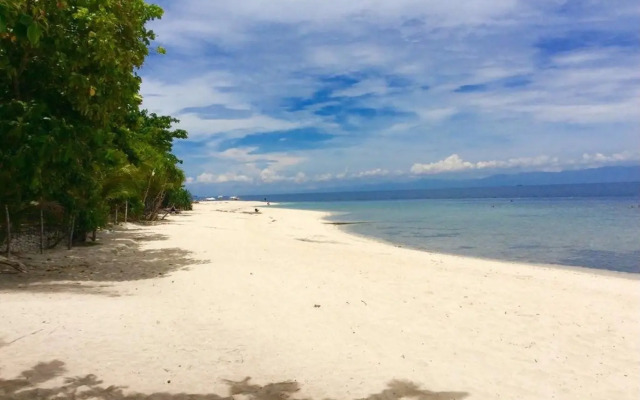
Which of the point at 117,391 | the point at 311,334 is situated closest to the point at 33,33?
the point at 117,391

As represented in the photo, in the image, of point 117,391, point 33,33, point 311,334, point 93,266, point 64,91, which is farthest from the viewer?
point 93,266

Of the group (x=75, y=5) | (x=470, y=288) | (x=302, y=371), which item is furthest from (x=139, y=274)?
(x=470, y=288)

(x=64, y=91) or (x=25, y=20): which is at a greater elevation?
(x=64, y=91)

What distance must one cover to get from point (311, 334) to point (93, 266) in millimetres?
8618

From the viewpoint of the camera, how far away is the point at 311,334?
739 cm

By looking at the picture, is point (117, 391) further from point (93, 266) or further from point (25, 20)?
A: point (93, 266)

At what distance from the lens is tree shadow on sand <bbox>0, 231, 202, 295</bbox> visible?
412 inches

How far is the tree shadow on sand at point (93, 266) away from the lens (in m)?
10.5

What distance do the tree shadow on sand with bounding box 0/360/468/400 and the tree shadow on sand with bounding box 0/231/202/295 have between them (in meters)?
4.86

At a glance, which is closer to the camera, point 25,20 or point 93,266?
point 25,20

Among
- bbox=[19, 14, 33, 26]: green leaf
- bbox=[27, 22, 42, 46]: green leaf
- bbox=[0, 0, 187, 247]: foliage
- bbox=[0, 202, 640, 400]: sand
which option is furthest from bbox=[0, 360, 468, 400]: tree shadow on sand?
bbox=[0, 0, 187, 247]: foliage

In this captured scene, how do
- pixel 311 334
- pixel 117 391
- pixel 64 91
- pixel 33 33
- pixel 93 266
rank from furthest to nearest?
pixel 93 266 → pixel 64 91 → pixel 311 334 → pixel 117 391 → pixel 33 33

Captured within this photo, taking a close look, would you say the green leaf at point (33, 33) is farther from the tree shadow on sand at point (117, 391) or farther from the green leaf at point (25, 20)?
the tree shadow on sand at point (117, 391)

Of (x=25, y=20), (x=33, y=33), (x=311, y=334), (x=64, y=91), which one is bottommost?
(x=311, y=334)
